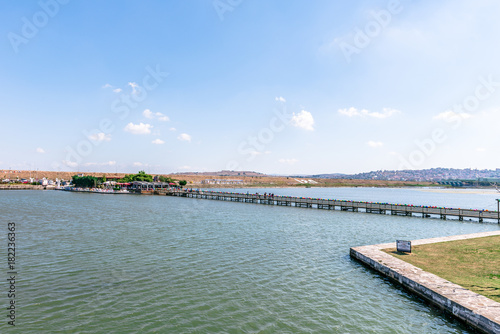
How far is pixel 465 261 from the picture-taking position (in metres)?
18.6

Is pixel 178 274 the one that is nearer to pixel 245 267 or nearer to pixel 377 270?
pixel 245 267

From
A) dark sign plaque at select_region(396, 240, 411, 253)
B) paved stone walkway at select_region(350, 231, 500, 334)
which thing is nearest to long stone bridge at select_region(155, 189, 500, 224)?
dark sign plaque at select_region(396, 240, 411, 253)

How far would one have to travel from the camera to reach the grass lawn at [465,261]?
1450cm

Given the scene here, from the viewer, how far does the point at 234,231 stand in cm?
3375

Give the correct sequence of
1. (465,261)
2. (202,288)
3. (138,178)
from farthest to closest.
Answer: (138,178) → (465,261) → (202,288)

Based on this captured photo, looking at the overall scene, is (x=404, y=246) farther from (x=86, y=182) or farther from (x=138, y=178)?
(x=86, y=182)

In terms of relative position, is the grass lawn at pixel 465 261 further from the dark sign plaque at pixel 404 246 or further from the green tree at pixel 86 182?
the green tree at pixel 86 182

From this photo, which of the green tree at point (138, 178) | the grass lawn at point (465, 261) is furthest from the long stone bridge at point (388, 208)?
the green tree at point (138, 178)

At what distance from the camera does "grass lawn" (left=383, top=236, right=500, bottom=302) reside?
14.5 m

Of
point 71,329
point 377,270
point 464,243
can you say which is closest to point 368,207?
point 464,243

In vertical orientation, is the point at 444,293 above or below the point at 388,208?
below

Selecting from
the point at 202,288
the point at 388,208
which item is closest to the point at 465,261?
the point at 202,288

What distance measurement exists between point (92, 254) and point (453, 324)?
24.0m

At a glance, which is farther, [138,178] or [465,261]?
[138,178]
